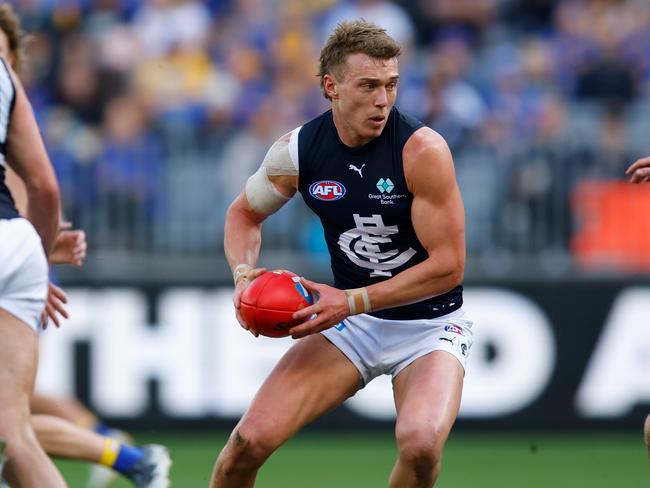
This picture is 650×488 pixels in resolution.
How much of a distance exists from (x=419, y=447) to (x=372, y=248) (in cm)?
116

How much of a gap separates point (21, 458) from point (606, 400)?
24.3ft

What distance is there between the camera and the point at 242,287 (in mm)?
6531

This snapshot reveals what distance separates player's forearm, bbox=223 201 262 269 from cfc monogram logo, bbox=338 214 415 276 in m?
0.48

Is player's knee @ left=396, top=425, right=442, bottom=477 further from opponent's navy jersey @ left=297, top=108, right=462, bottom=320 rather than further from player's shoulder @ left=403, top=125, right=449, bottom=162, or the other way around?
player's shoulder @ left=403, top=125, right=449, bottom=162

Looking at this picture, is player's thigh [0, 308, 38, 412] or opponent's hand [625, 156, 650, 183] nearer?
player's thigh [0, 308, 38, 412]

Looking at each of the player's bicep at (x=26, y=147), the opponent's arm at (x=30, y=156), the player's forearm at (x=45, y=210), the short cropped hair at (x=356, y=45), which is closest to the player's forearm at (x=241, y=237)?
the short cropped hair at (x=356, y=45)

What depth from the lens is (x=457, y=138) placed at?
12125 millimetres

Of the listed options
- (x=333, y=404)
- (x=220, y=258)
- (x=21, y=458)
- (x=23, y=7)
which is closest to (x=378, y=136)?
(x=333, y=404)

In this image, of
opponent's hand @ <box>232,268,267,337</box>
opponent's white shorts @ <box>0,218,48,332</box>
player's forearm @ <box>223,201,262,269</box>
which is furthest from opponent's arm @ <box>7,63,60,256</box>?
player's forearm @ <box>223,201,262,269</box>

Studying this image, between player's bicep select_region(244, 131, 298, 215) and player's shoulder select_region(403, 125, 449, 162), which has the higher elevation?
player's shoulder select_region(403, 125, 449, 162)

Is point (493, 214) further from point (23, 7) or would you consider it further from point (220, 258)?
point (23, 7)

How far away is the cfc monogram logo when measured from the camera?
6.70 meters

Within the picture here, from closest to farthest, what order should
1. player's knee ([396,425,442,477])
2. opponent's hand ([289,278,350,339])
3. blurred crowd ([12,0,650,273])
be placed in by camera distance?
player's knee ([396,425,442,477]), opponent's hand ([289,278,350,339]), blurred crowd ([12,0,650,273])

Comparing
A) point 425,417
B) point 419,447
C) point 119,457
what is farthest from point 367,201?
point 119,457
